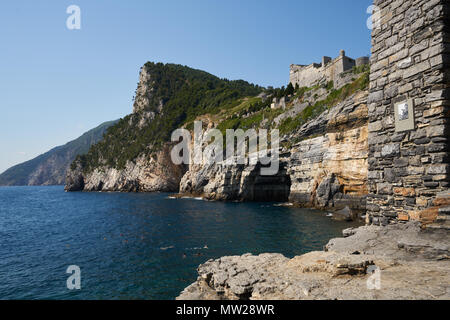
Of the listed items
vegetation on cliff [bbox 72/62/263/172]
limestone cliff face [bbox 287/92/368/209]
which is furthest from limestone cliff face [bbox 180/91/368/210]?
vegetation on cliff [bbox 72/62/263/172]

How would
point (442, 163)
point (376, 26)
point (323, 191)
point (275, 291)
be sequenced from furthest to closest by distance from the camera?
point (323, 191) → point (376, 26) → point (442, 163) → point (275, 291)

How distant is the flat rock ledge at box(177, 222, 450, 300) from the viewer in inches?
219

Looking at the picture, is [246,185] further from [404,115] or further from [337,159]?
[404,115]

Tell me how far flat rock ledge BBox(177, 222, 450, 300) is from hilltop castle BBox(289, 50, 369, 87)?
147 ft

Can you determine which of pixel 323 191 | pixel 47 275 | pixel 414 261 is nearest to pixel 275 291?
pixel 414 261

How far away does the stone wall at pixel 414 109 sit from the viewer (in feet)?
26.8

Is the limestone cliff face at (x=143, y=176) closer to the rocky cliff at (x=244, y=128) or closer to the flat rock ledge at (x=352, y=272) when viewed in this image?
the rocky cliff at (x=244, y=128)

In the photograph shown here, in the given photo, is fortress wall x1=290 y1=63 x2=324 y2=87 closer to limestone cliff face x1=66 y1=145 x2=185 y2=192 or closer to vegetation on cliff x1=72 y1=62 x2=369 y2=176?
vegetation on cliff x1=72 y1=62 x2=369 y2=176

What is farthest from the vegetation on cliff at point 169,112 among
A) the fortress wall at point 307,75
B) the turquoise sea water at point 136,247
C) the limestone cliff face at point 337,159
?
the turquoise sea water at point 136,247

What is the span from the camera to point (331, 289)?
5.82 metres

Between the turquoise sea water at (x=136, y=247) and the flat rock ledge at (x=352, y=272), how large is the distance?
5925mm

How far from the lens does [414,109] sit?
8.84 metres
